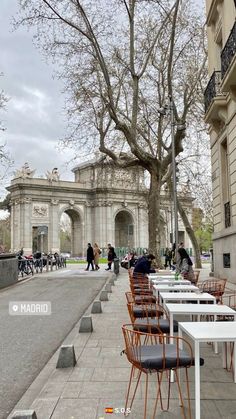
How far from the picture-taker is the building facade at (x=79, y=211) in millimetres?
63375

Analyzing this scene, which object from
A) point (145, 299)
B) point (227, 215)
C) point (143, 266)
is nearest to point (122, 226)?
point (227, 215)

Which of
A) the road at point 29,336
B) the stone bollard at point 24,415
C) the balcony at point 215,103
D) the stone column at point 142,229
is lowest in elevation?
the road at point 29,336

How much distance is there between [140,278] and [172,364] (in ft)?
26.8

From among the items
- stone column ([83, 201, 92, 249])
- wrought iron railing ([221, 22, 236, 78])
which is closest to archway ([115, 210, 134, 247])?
stone column ([83, 201, 92, 249])

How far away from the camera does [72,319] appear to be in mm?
11477

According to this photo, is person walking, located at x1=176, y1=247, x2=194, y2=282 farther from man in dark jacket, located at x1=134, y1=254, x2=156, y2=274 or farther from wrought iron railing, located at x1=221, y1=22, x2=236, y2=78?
wrought iron railing, located at x1=221, y1=22, x2=236, y2=78

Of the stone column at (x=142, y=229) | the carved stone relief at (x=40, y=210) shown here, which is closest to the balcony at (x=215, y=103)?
the carved stone relief at (x=40, y=210)

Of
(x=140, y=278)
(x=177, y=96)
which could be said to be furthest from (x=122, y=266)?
(x=140, y=278)

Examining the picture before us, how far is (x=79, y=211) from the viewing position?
71250 millimetres

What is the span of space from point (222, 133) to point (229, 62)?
4.68 metres

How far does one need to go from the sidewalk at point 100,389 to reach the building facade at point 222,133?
998 cm

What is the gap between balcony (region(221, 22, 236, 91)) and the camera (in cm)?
1348

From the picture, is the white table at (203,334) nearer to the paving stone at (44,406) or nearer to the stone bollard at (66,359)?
the paving stone at (44,406)

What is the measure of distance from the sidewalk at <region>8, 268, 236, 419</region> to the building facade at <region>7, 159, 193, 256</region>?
51785 mm
